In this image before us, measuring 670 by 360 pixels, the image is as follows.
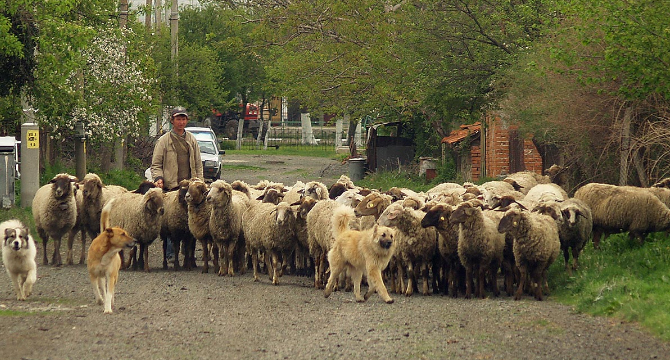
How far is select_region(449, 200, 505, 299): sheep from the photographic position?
494 inches

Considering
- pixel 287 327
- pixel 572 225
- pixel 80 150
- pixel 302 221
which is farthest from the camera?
pixel 80 150

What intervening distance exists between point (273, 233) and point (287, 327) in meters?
4.11

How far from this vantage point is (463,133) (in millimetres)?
31156

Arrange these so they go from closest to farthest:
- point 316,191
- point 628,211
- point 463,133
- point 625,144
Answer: point 628,211, point 316,191, point 625,144, point 463,133

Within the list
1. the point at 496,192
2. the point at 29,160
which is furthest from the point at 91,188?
the point at 496,192

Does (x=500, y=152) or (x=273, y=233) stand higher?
(x=500, y=152)

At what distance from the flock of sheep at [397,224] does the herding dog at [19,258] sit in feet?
5.43

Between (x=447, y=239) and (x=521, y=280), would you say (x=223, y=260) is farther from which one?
(x=521, y=280)

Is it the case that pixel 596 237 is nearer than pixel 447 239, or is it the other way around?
pixel 447 239

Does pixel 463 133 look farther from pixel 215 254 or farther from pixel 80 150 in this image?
pixel 215 254

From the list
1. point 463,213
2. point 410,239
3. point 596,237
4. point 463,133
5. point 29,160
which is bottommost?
point 596,237

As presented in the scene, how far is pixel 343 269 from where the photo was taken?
→ 1240 cm

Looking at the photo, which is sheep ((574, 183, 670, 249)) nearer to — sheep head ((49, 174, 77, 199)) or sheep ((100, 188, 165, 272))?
sheep ((100, 188, 165, 272))

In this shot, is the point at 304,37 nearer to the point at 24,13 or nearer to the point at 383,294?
the point at 24,13
